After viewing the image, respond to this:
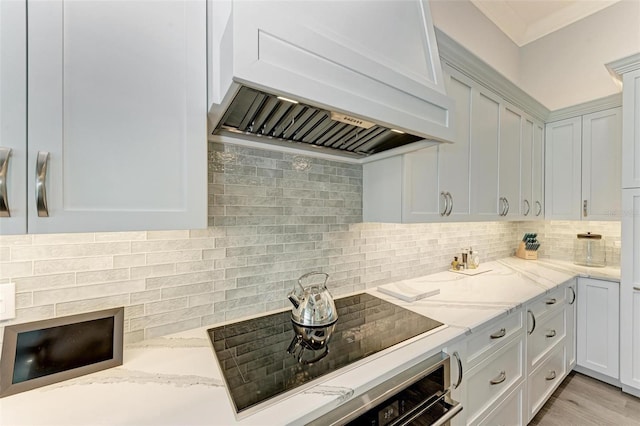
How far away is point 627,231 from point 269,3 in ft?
8.89

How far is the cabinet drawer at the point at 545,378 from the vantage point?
1.75 meters

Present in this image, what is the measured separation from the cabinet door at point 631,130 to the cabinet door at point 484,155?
34.4 inches

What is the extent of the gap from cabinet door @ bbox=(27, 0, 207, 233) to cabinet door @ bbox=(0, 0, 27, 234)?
1 centimetres

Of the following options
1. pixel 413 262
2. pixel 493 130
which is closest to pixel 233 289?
→ pixel 413 262

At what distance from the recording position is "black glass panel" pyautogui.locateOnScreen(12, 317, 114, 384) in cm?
81

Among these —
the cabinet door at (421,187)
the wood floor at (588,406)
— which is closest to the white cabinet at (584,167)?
the wood floor at (588,406)

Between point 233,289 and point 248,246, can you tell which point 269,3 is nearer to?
point 248,246

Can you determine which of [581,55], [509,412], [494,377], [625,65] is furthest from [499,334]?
[581,55]

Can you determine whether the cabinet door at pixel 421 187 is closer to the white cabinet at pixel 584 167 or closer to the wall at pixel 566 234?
the white cabinet at pixel 584 167

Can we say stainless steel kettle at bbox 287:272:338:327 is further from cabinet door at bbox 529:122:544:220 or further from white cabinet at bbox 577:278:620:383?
white cabinet at bbox 577:278:620:383

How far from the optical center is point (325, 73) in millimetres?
823

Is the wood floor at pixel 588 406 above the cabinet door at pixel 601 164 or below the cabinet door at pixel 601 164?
below

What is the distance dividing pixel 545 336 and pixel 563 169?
1.59 meters

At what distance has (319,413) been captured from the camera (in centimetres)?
76
